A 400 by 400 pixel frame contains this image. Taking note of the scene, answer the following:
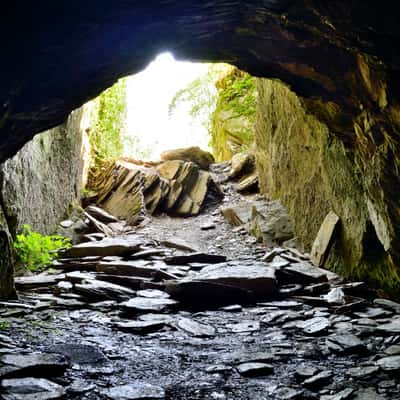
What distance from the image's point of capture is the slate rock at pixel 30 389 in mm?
3084

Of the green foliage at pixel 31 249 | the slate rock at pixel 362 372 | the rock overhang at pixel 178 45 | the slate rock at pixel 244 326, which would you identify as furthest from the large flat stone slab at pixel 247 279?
the slate rock at pixel 362 372

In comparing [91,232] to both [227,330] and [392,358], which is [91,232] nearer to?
[227,330]

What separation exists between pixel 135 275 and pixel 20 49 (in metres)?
4.16

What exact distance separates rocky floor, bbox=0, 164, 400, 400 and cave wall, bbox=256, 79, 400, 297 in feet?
1.30

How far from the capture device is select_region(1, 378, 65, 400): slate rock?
3.08 meters

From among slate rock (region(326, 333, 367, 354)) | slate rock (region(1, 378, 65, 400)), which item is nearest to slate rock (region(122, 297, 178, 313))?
slate rock (region(326, 333, 367, 354))

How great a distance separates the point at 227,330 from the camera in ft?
16.4

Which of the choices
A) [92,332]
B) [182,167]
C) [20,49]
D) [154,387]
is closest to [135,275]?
[92,332]

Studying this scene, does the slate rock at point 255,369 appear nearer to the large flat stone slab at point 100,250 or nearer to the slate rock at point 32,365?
the slate rock at point 32,365

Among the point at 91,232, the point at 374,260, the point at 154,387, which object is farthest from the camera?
the point at 91,232

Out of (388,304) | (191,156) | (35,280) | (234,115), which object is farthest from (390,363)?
(234,115)

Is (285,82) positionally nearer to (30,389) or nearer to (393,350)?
(393,350)

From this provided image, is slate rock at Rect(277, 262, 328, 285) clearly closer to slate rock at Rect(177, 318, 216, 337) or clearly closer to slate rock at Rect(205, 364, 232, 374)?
slate rock at Rect(177, 318, 216, 337)

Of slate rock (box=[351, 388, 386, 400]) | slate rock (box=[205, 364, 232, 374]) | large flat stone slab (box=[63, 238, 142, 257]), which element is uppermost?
large flat stone slab (box=[63, 238, 142, 257])
